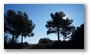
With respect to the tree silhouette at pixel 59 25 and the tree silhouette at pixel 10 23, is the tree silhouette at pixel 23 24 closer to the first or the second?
the tree silhouette at pixel 10 23

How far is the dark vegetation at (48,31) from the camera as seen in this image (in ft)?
12.3

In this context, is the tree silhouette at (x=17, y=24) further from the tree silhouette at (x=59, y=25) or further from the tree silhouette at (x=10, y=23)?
the tree silhouette at (x=59, y=25)

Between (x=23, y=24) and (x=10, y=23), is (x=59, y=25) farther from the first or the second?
(x=10, y=23)

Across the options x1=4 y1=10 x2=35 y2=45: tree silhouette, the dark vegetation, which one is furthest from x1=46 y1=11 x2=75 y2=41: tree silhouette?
x1=4 y1=10 x2=35 y2=45: tree silhouette

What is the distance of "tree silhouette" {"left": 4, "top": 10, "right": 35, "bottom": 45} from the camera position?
149 inches

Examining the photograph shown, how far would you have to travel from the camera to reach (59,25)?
3.82 meters

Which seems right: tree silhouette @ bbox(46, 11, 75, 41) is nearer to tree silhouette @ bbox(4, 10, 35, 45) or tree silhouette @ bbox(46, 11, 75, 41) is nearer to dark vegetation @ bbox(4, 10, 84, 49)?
dark vegetation @ bbox(4, 10, 84, 49)

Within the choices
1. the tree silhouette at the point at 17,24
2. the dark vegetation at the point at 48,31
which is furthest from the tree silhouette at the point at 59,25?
the tree silhouette at the point at 17,24

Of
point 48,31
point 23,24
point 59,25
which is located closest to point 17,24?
point 23,24

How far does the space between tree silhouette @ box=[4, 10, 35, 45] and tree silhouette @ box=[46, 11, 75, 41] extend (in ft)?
1.21

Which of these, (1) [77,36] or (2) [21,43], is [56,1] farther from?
(2) [21,43]

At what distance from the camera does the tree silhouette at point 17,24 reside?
3.78 meters

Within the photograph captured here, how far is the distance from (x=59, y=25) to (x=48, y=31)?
0.26 meters

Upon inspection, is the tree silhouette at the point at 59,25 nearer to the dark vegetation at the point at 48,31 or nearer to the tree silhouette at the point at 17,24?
the dark vegetation at the point at 48,31
